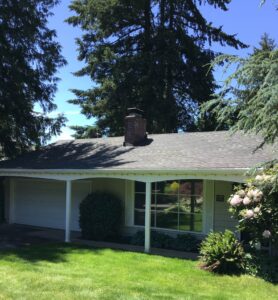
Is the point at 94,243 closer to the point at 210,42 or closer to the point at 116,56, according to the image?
the point at 116,56

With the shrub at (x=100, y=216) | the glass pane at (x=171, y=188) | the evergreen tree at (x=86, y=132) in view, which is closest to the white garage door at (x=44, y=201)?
the shrub at (x=100, y=216)

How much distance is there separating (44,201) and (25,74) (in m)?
6.56

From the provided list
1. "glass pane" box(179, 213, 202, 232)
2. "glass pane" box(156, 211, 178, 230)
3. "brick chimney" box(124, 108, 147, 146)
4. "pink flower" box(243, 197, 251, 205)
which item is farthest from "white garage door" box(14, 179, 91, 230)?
"pink flower" box(243, 197, 251, 205)

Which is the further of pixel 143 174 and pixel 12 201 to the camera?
pixel 12 201

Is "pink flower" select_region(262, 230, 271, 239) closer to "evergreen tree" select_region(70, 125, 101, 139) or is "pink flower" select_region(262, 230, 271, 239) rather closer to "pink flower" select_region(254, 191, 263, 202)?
"pink flower" select_region(254, 191, 263, 202)

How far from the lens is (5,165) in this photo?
19438mm

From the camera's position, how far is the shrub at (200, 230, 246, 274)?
36.3 feet

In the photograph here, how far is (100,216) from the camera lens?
1606cm

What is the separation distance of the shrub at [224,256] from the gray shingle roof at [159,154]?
1.99 meters

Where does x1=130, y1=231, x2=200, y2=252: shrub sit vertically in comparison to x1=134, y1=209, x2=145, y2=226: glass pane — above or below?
below

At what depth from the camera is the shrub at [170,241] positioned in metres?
14.4

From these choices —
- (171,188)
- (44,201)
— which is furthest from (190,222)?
(44,201)

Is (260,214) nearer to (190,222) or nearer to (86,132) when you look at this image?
(190,222)

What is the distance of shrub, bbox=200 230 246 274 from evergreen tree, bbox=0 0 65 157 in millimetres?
13564
